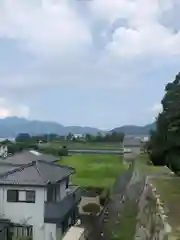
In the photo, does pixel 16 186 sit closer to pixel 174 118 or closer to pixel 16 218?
pixel 16 218

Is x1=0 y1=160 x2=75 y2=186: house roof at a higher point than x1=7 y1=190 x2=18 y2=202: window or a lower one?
higher

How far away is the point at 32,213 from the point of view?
15078 mm

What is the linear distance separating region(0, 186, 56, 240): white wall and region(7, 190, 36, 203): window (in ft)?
0.44

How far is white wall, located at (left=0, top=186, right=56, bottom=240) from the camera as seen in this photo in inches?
588

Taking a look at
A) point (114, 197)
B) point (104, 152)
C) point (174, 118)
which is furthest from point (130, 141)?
point (174, 118)

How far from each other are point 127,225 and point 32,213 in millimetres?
4395

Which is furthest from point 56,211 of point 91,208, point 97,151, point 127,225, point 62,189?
point 97,151

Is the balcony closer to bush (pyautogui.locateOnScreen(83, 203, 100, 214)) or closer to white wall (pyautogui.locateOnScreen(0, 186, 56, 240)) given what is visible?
white wall (pyautogui.locateOnScreen(0, 186, 56, 240))

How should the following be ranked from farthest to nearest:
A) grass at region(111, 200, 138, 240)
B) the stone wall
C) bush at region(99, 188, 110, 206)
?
bush at region(99, 188, 110, 206), grass at region(111, 200, 138, 240), the stone wall

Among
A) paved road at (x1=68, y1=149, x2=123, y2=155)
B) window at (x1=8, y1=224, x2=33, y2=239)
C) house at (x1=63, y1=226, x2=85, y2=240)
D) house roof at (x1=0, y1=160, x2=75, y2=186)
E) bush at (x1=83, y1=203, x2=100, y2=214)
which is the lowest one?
window at (x1=8, y1=224, x2=33, y2=239)

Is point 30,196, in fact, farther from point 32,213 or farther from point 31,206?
point 32,213

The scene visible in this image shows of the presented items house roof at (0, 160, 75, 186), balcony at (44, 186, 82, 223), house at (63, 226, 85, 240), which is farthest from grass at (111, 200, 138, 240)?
house roof at (0, 160, 75, 186)

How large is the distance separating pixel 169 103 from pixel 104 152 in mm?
37656

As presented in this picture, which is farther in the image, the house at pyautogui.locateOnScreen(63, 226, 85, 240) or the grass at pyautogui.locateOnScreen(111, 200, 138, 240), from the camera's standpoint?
the house at pyautogui.locateOnScreen(63, 226, 85, 240)
